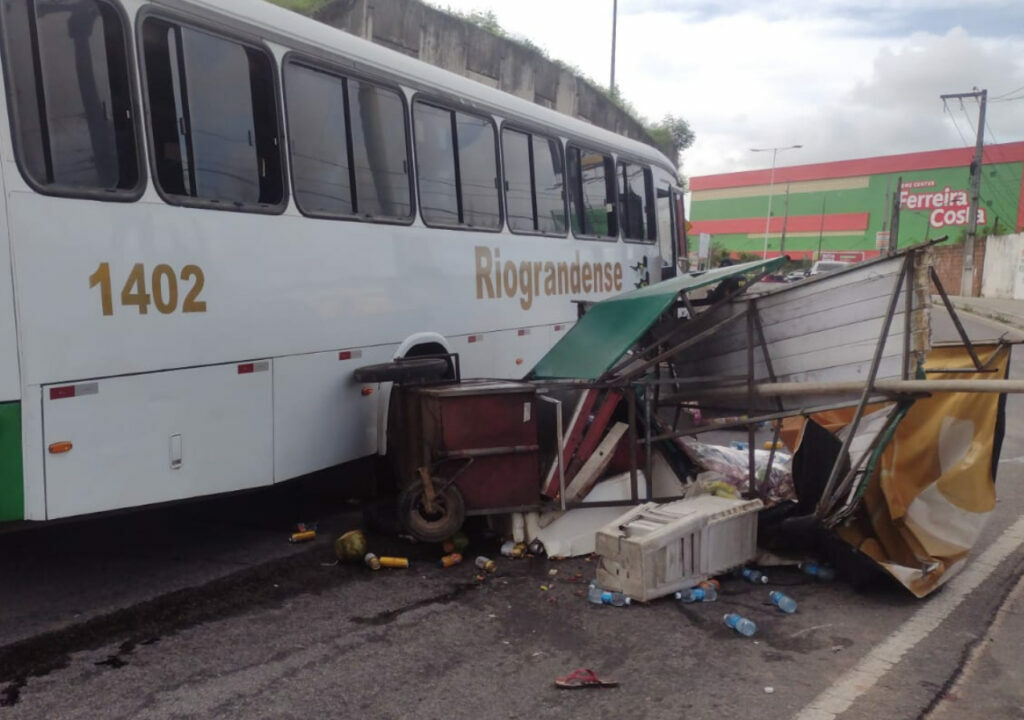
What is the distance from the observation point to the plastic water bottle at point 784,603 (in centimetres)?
462

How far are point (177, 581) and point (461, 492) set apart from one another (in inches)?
71.9

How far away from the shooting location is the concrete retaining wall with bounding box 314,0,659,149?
17.0 metres

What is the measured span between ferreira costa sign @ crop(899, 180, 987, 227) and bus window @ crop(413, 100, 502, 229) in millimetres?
57167

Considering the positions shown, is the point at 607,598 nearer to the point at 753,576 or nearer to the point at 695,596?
the point at 695,596

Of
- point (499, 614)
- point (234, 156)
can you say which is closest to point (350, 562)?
point (499, 614)

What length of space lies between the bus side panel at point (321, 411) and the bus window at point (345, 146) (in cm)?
104

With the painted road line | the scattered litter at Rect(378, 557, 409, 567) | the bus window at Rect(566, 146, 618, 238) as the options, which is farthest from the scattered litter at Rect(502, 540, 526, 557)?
the bus window at Rect(566, 146, 618, 238)

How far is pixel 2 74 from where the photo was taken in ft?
13.0

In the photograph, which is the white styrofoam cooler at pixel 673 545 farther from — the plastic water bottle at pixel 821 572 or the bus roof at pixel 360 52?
the bus roof at pixel 360 52

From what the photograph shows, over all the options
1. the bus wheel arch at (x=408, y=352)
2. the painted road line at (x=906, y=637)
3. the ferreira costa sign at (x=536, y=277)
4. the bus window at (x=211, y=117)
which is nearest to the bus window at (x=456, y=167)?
the ferreira costa sign at (x=536, y=277)

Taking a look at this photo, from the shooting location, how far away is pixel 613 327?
6004 millimetres

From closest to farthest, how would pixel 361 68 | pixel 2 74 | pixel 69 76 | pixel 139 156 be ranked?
pixel 2 74 < pixel 69 76 < pixel 139 156 < pixel 361 68

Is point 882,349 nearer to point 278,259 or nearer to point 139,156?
point 278,259

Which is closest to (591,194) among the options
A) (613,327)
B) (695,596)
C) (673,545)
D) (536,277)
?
(536,277)
